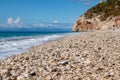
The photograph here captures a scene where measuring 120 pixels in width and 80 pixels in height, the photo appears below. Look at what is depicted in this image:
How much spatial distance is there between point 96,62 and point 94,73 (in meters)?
1.97

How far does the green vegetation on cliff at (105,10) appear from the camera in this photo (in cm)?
10503

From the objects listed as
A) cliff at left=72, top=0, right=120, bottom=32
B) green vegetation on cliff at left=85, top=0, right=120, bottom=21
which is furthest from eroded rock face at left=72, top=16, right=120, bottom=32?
green vegetation on cliff at left=85, top=0, right=120, bottom=21

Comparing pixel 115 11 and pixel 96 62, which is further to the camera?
pixel 115 11

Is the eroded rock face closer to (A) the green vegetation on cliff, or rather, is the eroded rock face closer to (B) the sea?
(A) the green vegetation on cliff

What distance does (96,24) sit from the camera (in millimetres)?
107812

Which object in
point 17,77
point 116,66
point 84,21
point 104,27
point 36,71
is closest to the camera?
point 17,77

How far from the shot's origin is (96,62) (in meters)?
10.9

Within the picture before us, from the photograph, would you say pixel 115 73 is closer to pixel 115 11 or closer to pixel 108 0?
pixel 115 11

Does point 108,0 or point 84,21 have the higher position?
point 108,0

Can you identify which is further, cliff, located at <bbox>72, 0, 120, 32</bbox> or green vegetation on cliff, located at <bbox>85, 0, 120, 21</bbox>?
green vegetation on cliff, located at <bbox>85, 0, 120, 21</bbox>

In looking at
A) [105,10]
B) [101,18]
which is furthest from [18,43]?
[105,10]

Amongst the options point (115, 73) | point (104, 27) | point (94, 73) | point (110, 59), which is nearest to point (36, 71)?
point (94, 73)

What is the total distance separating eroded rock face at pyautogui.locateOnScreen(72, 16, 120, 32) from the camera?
95.9 m

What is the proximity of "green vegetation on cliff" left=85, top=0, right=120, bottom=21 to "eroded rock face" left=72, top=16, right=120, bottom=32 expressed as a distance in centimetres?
200
